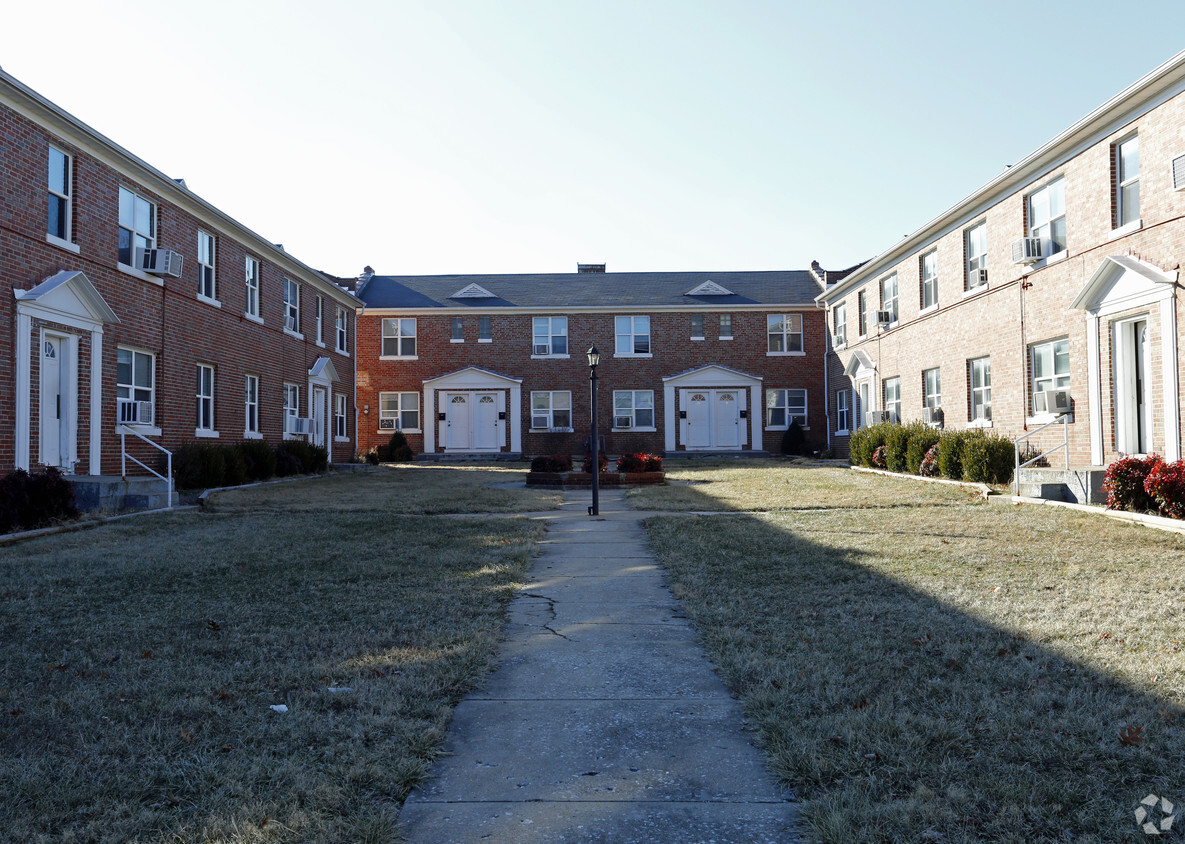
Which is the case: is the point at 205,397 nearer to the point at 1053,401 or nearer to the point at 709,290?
the point at 1053,401

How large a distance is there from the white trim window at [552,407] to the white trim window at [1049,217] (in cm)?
1922

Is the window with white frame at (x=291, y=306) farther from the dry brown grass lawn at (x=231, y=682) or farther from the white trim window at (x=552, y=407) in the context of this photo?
the dry brown grass lawn at (x=231, y=682)

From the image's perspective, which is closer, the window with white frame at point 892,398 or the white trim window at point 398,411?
the window with white frame at point 892,398

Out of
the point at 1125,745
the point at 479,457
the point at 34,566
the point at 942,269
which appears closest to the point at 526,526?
the point at 34,566

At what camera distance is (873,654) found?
487cm

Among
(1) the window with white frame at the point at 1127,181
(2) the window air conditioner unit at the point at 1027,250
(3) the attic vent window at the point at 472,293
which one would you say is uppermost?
(3) the attic vent window at the point at 472,293

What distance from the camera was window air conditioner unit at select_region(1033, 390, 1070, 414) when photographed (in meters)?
15.1

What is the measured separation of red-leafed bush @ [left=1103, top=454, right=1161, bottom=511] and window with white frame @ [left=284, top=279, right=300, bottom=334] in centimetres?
2043

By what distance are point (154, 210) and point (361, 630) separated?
15.0m

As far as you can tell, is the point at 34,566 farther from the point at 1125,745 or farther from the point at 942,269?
the point at 942,269

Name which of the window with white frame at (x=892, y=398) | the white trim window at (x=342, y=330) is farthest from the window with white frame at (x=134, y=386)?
the window with white frame at (x=892, y=398)

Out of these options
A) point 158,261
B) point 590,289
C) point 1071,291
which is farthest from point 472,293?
point 1071,291

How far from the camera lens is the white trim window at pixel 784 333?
3275 centimetres

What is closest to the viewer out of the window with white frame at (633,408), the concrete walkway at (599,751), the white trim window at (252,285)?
the concrete walkway at (599,751)
